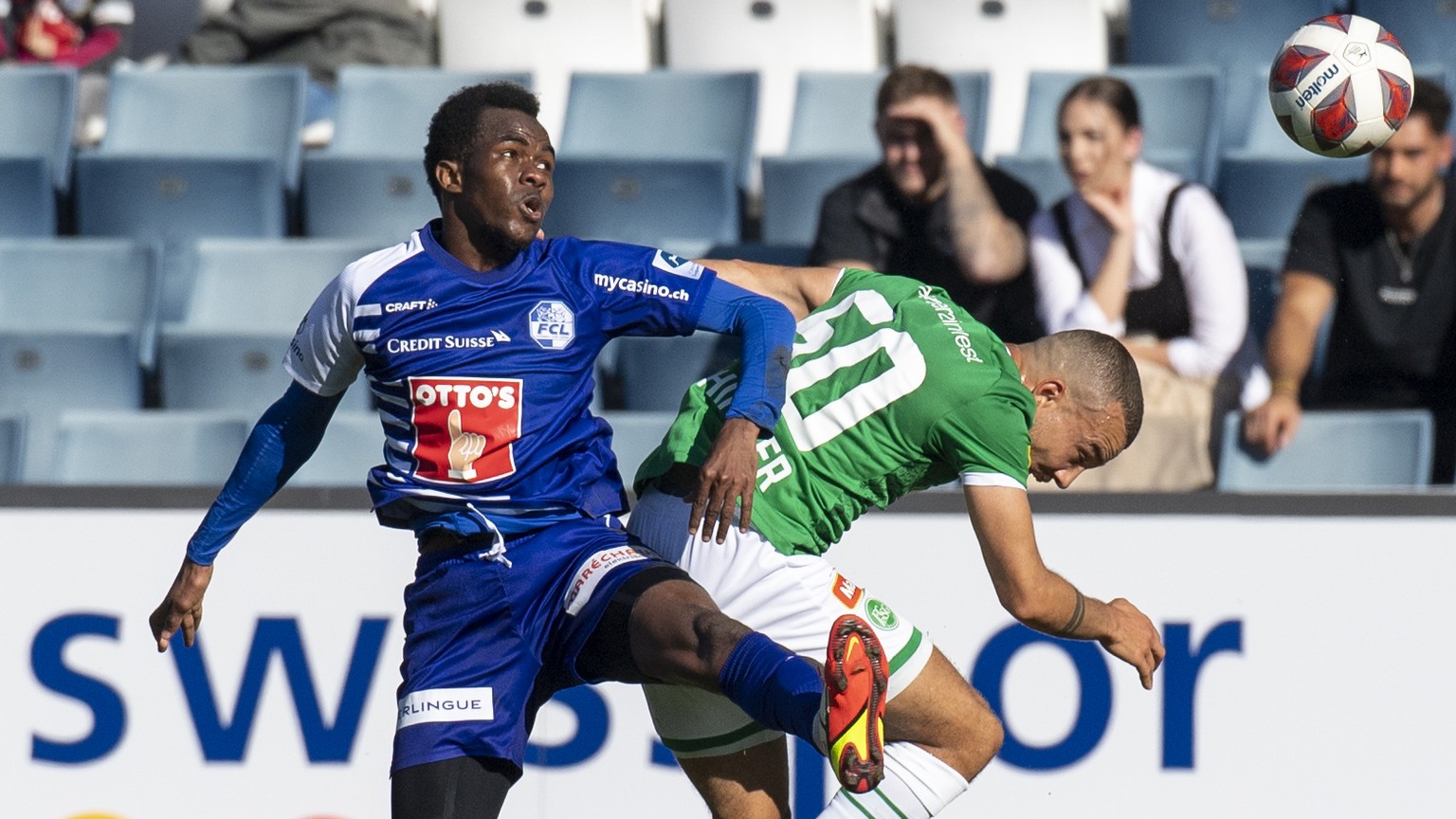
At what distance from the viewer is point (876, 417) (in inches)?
161

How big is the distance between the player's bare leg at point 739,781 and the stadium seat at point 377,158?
12.2 feet

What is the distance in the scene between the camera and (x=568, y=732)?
566cm

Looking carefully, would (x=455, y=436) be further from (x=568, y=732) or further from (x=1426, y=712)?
(x=1426, y=712)

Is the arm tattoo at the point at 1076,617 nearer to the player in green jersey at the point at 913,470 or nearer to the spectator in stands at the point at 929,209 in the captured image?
the player in green jersey at the point at 913,470

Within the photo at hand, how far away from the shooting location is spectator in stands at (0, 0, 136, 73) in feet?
30.0

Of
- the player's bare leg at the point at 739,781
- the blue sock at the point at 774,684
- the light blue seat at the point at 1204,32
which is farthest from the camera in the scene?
the light blue seat at the point at 1204,32

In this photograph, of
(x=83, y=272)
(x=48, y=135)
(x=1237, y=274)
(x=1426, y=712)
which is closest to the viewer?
(x=1426, y=712)

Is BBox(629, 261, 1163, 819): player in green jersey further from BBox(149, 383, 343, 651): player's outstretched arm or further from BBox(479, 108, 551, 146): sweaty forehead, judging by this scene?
BBox(149, 383, 343, 651): player's outstretched arm

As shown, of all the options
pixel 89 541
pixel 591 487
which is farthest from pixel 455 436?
pixel 89 541

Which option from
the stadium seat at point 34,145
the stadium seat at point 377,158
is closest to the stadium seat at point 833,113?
the stadium seat at point 377,158

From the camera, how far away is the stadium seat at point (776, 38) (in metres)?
8.67

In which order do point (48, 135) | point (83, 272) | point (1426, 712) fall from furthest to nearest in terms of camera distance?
point (48, 135) < point (83, 272) < point (1426, 712)

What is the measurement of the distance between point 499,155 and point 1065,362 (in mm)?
1342

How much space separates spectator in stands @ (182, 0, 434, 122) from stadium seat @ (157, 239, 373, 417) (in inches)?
53.1
